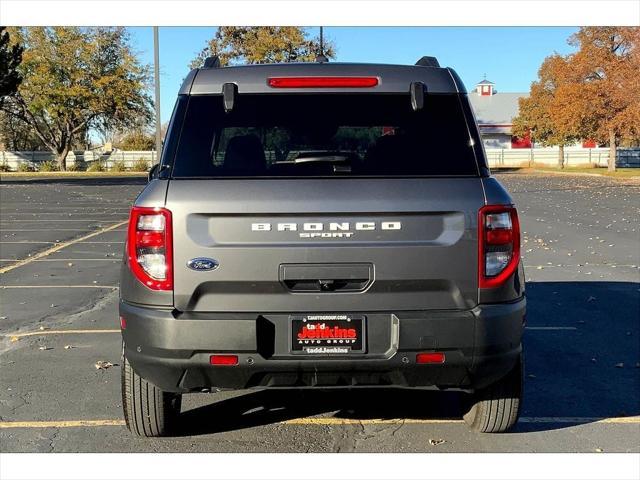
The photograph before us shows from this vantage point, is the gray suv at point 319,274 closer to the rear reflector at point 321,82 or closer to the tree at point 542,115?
the rear reflector at point 321,82

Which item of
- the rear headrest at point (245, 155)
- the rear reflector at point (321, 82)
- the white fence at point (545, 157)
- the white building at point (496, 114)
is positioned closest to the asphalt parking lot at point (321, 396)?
the rear headrest at point (245, 155)

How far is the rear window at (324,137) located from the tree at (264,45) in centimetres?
3968

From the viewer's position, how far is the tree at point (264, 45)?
43.8 m

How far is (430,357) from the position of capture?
11.6 ft

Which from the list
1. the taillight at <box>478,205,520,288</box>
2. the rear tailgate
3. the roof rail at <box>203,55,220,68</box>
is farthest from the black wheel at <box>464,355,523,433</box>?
the roof rail at <box>203,55,220,68</box>

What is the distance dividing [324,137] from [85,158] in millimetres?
63668

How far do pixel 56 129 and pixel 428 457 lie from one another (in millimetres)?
60984

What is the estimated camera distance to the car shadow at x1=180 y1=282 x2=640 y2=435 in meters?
4.68

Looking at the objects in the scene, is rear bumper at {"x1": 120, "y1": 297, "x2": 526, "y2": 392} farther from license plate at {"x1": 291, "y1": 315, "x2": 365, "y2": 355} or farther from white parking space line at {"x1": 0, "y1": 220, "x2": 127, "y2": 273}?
white parking space line at {"x1": 0, "y1": 220, "x2": 127, "y2": 273}

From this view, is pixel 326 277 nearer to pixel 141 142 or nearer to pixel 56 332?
pixel 56 332

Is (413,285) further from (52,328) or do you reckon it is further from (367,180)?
(52,328)

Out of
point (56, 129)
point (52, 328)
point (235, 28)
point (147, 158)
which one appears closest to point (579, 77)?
point (235, 28)

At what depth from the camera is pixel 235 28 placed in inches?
1805

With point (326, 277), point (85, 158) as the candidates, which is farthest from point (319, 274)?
point (85, 158)
